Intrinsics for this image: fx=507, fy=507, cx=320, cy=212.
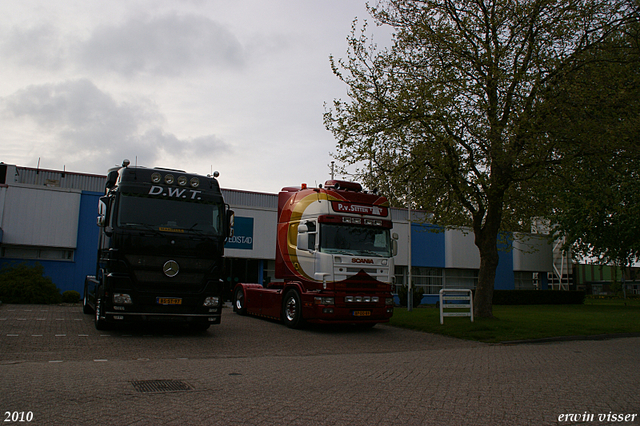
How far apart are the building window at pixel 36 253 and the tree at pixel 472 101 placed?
47.5 ft

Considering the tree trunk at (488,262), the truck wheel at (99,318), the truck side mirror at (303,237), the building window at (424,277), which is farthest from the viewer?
the building window at (424,277)

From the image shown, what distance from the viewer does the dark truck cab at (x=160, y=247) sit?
34.7 feet

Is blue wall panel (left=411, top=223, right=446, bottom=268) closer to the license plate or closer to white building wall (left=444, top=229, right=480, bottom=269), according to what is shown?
white building wall (left=444, top=229, right=480, bottom=269)

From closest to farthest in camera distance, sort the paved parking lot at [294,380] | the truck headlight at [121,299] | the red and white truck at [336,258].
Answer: the paved parking lot at [294,380]
the truck headlight at [121,299]
the red and white truck at [336,258]

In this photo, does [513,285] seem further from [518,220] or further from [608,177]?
[608,177]

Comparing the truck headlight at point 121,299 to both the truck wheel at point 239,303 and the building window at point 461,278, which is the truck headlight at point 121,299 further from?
the building window at point 461,278

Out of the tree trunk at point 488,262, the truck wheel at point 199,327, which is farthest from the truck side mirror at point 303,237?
the tree trunk at point 488,262

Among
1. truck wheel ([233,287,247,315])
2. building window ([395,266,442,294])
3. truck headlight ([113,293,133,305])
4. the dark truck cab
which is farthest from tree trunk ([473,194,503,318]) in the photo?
building window ([395,266,442,294])

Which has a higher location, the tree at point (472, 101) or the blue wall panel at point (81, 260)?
the tree at point (472, 101)

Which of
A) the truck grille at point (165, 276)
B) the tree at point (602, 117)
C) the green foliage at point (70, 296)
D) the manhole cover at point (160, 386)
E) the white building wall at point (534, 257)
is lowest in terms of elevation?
the manhole cover at point (160, 386)

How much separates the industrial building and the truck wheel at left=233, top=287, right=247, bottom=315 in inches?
276

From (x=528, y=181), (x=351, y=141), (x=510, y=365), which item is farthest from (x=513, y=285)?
(x=510, y=365)

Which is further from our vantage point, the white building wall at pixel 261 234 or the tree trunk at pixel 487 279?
the white building wall at pixel 261 234

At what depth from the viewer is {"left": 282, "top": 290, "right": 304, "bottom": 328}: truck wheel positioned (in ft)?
45.4
